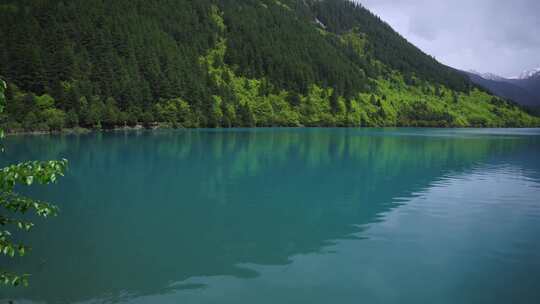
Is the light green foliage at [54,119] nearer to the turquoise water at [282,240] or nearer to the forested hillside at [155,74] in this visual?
the forested hillside at [155,74]

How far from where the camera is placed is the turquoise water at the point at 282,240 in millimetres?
11438

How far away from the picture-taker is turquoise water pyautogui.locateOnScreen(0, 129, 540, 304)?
1144 centimetres

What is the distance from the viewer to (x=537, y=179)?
33969 millimetres

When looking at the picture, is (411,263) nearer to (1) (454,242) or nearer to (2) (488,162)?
(1) (454,242)

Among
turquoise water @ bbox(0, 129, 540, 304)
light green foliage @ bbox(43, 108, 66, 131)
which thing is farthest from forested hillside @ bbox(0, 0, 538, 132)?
turquoise water @ bbox(0, 129, 540, 304)

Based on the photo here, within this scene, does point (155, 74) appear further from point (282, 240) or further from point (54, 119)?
point (282, 240)

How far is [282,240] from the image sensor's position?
15922mm

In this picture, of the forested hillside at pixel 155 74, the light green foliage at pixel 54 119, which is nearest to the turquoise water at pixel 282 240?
the light green foliage at pixel 54 119

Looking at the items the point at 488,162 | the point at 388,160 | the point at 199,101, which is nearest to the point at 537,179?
the point at 488,162

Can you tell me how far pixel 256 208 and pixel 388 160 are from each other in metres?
A: 26.8

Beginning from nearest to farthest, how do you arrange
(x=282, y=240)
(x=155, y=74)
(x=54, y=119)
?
(x=282, y=240)
(x=54, y=119)
(x=155, y=74)

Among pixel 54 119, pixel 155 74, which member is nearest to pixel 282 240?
pixel 54 119

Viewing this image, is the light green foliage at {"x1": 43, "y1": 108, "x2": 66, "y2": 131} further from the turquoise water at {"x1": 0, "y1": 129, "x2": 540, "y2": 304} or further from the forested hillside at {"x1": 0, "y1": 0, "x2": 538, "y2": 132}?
the turquoise water at {"x1": 0, "y1": 129, "x2": 540, "y2": 304}

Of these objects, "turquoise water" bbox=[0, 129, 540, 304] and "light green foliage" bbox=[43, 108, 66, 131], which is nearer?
"turquoise water" bbox=[0, 129, 540, 304]
